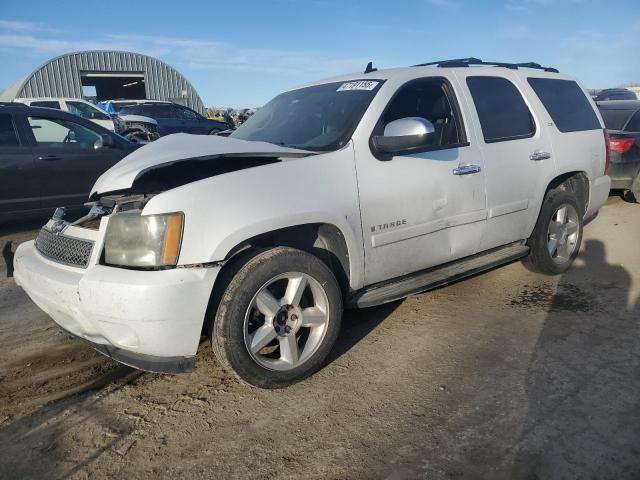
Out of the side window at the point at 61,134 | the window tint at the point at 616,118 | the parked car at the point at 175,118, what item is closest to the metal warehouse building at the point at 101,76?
the parked car at the point at 175,118

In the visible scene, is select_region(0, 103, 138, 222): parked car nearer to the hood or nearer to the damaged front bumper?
the damaged front bumper

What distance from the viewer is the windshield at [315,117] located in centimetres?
329

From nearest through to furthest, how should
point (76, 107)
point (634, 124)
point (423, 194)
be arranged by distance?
point (423, 194), point (634, 124), point (76, 107)

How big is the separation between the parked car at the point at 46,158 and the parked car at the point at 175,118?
39.7 ft

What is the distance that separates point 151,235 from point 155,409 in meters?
1.00

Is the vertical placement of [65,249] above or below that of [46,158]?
below

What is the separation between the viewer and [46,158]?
6676mm

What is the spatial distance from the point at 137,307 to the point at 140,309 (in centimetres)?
2

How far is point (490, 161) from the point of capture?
3.80m

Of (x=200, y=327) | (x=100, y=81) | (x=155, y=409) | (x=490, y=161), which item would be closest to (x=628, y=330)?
(x=490, y=161)

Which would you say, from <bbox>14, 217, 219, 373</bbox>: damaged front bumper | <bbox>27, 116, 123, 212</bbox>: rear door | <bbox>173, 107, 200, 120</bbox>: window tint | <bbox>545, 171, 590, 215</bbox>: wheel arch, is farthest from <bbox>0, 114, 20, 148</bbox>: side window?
<bbox>173, 107, 200, 120</bbox>: window tint

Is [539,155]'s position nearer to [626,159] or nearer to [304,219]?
[304,219]

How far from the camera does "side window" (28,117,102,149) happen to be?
6688 mm

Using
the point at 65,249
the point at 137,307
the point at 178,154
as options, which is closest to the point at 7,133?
the point at 65,249
